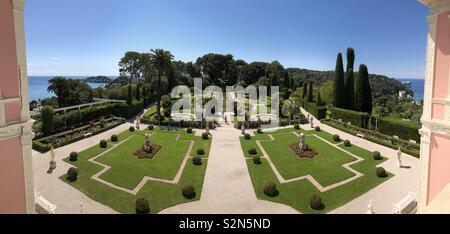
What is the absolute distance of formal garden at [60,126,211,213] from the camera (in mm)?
14773

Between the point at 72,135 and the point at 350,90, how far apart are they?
3692 centimetres

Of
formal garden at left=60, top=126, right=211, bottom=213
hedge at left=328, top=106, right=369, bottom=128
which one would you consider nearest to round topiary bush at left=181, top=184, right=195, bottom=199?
formal garden at left=60, top=126, right=211, bottom=213

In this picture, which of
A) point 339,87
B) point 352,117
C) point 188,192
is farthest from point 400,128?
point 188,192

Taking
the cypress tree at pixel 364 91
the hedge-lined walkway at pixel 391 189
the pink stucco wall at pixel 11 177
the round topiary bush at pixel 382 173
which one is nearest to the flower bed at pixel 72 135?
the pink stucco wall at pixel 11 177

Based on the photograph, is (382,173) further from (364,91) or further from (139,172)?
(364,91)

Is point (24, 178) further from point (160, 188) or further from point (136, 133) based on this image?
point (136, 133)

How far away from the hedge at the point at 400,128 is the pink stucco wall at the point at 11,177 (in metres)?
28.7

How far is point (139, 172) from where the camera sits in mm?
18453

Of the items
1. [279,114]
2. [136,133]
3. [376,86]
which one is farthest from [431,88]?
[376,86]

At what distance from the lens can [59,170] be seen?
18438 millimetres

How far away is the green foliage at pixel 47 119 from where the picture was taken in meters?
26.9

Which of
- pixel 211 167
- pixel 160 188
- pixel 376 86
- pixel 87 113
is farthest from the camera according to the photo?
pixel 376 86

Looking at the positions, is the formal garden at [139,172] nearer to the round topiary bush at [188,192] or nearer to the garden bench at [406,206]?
the round topiary bush at [188,192]
